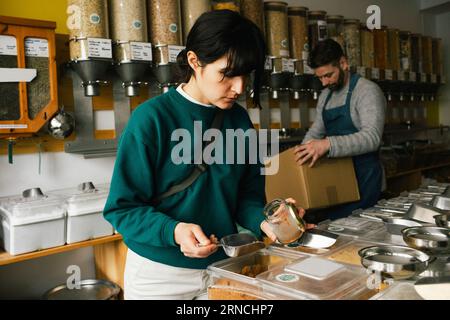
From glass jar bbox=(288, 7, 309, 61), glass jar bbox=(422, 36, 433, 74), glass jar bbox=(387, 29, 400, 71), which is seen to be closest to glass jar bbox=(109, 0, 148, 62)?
glass jar bbox=(288, 7, 309, 61)

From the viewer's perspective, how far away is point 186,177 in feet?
3.84

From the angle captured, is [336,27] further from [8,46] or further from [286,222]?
[286,222]

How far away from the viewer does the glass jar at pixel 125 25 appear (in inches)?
76.9

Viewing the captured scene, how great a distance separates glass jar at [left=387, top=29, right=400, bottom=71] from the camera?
11.9 feet

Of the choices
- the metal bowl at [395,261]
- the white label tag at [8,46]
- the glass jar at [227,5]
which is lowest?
the metal bowl at [395,261]

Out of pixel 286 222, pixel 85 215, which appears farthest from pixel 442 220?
pixel 85 215

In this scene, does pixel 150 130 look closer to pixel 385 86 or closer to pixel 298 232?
pixel 298 232

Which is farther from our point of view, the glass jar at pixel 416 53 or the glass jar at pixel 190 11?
the glass jar at pixel 416 53

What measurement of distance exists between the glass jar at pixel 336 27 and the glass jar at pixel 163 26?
60.7 inches

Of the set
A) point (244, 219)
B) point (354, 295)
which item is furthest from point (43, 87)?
point (354, 295)

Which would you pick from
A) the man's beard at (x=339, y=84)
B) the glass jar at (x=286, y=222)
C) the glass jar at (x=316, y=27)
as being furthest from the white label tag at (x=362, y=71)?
the glass jar at (x=286, y=222)

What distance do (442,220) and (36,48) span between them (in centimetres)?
170

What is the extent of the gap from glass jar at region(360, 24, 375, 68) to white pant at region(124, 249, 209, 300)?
2.59 meters

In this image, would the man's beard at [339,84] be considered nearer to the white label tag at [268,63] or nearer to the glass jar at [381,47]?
the white label tag at [268,63]
